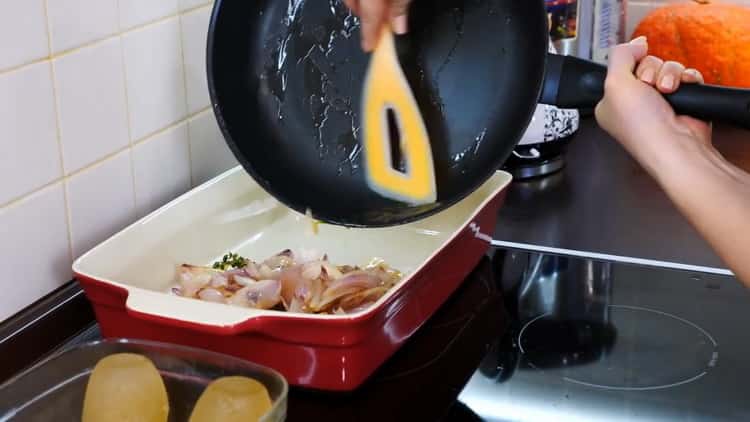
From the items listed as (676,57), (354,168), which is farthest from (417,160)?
(676,57)

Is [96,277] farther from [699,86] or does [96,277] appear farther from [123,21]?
[699,86]

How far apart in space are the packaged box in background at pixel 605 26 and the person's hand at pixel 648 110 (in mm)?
656

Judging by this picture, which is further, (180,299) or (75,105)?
(75,105)

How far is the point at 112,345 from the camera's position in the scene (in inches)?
32.8

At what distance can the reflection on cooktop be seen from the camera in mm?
927

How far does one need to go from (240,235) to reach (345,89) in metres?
0.23

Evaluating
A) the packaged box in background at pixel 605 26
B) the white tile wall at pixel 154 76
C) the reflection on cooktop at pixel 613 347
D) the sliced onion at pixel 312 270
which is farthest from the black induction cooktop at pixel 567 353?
the packaged box in background at pixel 605 26

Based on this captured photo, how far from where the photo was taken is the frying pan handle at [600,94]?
81 cm

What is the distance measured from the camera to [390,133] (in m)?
0.99

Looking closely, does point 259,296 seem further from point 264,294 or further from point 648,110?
point 648,110

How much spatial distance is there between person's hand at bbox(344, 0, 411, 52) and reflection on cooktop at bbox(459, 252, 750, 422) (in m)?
0.31

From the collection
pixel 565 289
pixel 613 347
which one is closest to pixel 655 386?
pixel 613 347

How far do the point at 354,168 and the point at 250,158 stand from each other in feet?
0.32

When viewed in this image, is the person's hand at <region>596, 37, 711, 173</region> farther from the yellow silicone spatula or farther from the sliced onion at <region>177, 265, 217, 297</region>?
the sliced onion at <region>177, 265, 217, 297</region>
